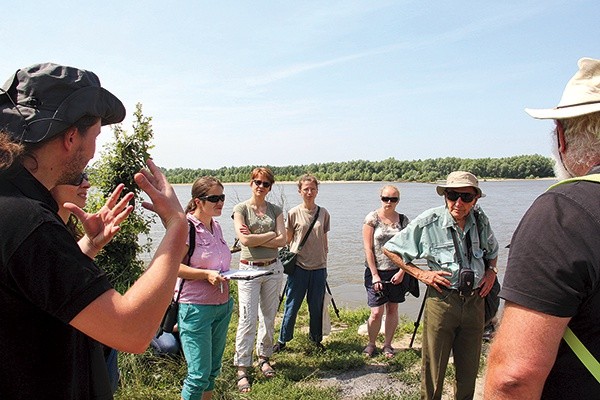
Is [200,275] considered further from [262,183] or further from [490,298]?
[490,298]

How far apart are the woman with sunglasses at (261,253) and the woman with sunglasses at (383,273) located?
1164 millimetres

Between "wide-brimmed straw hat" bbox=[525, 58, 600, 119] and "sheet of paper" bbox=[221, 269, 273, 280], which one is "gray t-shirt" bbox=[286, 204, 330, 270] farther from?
"wide-brimmed straw hat" bbox=[525, 58, 600, 119]

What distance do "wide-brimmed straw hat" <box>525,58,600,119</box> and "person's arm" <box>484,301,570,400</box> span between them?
65 centimetres

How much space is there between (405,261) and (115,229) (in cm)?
288

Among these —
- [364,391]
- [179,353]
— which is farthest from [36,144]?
[364,391]

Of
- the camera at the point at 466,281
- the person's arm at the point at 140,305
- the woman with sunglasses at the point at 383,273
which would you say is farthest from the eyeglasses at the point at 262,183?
the person's arm at the point at 140,305

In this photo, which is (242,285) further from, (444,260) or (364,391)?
(444,260)

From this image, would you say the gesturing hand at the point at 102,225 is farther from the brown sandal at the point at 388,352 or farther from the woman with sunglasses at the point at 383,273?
the brown sandal at the point at 388,352

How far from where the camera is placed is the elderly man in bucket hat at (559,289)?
1.37 meters

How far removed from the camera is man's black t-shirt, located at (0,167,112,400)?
124 cm

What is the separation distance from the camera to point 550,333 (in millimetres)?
1408

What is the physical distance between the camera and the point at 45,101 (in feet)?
4.83

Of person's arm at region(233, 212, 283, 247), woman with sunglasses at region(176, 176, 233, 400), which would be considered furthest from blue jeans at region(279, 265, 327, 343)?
woman with sunglasses at region(176, 176, 233, 400)

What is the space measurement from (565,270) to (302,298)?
15.3 feet
